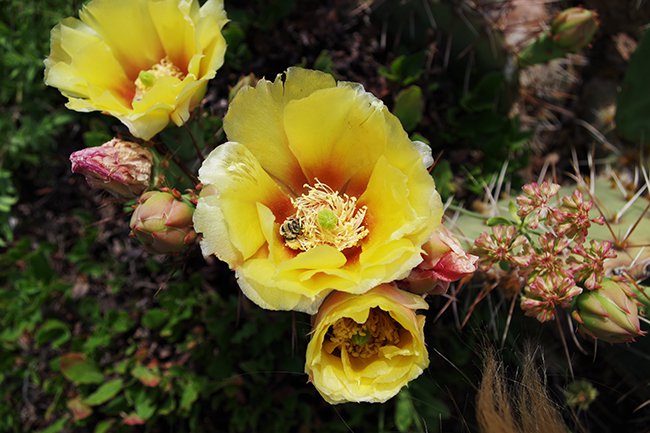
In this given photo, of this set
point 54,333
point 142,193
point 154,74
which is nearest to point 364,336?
point 142,193

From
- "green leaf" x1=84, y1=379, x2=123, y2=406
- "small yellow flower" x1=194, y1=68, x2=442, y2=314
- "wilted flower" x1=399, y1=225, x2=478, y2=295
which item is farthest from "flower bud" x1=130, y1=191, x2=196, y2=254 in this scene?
"green leaf" x1=84, y1=379, x2=123, y2=406

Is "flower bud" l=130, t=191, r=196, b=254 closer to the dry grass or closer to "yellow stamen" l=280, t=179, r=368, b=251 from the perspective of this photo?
"yellow stamen" l=280, t=179, r=368, b=251

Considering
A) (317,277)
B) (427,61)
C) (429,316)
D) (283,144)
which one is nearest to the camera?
(317,277)

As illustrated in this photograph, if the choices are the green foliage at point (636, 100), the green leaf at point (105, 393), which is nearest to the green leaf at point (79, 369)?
the green leaf at point (105, 393)

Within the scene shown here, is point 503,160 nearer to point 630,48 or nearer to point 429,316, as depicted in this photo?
point 429,316

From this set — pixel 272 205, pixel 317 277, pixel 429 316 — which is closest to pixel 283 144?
pixel 272 205

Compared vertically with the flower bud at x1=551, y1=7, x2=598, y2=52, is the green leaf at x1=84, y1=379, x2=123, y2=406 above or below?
below
